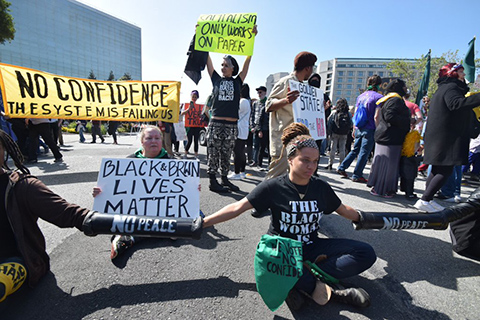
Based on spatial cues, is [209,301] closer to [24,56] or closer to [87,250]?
[87,250]

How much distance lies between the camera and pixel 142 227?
1.55 metres

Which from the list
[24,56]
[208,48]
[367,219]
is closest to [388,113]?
[367,219]

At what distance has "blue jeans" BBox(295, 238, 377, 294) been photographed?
5.27 ft

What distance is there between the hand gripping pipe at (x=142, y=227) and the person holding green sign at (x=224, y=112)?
99.7 inches

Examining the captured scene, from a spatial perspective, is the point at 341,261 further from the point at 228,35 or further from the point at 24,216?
the point at 228,35

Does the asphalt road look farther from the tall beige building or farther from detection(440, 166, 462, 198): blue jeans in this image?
the tall beige building

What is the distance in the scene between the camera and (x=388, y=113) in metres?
3.79

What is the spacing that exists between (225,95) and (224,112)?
0.28m

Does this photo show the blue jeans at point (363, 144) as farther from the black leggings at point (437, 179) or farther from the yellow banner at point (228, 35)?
the yellow banner at point (228, 35)

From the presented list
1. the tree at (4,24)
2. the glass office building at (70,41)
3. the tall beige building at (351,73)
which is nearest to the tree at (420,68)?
the tree at (4,24)

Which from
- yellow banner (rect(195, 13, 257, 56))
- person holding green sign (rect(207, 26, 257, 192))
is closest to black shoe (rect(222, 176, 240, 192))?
person holding green sign (rect(207, 26, 257, 192))

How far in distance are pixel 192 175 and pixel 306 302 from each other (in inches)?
59.0

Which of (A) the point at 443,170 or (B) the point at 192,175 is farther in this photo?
(A) the point at 443,170

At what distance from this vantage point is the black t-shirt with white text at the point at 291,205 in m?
1.76
